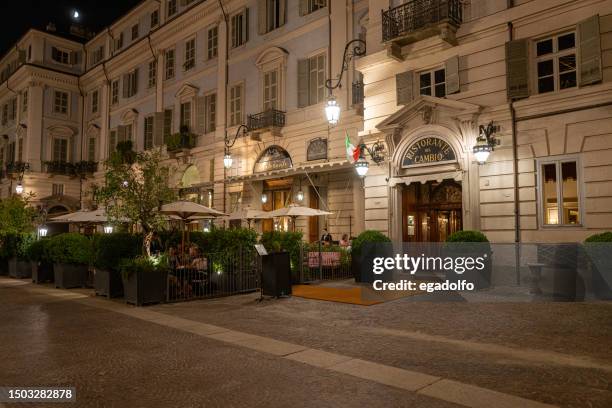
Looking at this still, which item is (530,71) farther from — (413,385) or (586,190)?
(413,385)

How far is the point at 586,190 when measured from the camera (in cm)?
1212

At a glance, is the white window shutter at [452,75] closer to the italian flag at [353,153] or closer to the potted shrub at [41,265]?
the italian flag at [353,153]

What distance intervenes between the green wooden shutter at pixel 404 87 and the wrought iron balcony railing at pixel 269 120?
7.83m

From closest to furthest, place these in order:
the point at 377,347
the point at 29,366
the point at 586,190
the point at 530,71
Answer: the point at 29,366
the point at 377,347
the point at 586,190
the point at 530,71

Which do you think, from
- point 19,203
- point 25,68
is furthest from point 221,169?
point 25,68

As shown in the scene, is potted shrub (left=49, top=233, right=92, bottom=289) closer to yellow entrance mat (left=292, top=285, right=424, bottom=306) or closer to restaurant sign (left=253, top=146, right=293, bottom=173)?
yellow entrance mat (left=292, top=285, right=424, bottom=306)

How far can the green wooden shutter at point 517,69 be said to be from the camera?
1340cm

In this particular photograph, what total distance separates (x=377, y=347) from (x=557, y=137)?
931 centimetres

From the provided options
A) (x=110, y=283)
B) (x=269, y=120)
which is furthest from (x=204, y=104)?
(x=110, y=283)

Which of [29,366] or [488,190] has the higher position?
[488,190]

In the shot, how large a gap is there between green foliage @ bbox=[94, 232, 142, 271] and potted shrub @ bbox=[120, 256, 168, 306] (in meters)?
0.62

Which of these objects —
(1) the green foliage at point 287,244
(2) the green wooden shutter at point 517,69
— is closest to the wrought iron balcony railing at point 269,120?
(1) the green foliage at point 287,244

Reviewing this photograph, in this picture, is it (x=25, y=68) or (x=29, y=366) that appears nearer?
(x=29, y=366)

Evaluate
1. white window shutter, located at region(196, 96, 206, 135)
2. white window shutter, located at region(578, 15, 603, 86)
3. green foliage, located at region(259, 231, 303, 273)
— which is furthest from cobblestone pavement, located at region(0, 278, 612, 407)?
white window shutter, located at region(196, 96, 206, 135)
